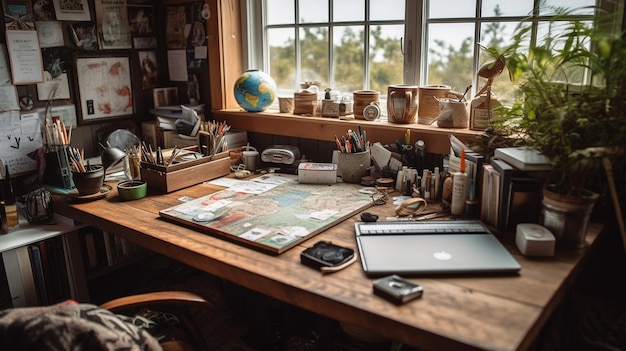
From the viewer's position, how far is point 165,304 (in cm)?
144

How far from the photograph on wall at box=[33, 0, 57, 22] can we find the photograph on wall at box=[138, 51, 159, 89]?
514 mm

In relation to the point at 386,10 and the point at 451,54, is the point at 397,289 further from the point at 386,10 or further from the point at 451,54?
the point at 386,10

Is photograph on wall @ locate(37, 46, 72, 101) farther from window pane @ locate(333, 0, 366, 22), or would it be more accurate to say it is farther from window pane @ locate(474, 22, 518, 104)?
window pane @ locate(474, 22, 518, 104)

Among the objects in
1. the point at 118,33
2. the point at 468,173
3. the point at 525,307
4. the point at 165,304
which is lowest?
the point at 165,304

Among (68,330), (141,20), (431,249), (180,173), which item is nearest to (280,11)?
(141,20)

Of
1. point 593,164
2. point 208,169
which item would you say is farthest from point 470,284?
point 208,169

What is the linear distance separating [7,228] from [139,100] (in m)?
1.08

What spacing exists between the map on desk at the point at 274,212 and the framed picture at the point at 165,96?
1014 mm

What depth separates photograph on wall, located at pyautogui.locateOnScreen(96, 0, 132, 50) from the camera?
2.53 m

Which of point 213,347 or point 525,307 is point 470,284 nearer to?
point 525,307

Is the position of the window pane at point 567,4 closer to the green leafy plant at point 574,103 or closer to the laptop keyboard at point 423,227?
the green leafy plant at point 574,103

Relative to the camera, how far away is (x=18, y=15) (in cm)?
220

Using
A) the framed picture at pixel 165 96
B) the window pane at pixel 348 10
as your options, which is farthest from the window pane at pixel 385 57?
the framed picture at pixel 165 96

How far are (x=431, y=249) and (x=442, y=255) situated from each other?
0.15ft
